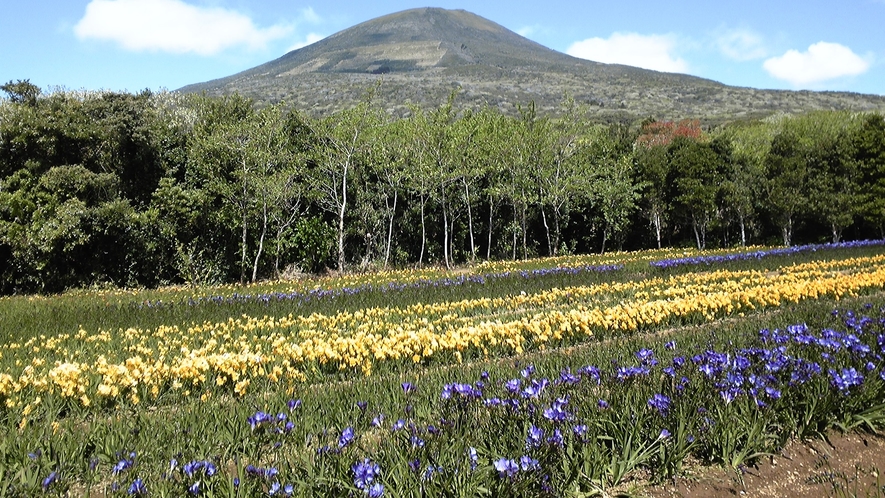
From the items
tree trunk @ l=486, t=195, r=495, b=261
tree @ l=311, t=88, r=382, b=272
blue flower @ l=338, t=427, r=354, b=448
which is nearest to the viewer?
blue flower @ l=338, t=427, r=354, b=448

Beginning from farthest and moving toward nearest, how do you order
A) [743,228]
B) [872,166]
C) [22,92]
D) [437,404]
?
[743,228] → [872,166] → [22,92] → [437,404]

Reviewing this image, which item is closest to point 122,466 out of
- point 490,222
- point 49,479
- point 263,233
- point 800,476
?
point 49,479

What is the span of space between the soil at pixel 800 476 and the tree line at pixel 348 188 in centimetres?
1613

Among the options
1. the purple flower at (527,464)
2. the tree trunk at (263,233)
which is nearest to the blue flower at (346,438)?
the purple flower at (527,464)

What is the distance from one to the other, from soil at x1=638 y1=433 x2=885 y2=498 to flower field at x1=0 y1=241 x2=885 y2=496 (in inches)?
4.5

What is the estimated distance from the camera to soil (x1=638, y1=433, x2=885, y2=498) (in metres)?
3.54

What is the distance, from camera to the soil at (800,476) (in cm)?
354

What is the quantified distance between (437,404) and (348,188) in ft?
60.5

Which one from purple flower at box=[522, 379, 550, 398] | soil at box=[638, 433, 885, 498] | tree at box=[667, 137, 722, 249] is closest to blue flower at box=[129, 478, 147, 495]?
purple flower at box=[522, 379, 550, 398]

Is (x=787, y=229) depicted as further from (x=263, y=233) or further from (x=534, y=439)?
(x=534, y=439)

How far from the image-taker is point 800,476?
3.78m

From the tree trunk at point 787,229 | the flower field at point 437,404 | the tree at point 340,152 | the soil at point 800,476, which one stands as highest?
the tree at point 340,152

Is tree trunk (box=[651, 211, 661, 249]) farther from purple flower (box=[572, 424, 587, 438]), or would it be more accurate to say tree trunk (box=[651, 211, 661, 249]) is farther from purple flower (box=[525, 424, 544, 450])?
purple flower (box=[525, 424, 544, 450])

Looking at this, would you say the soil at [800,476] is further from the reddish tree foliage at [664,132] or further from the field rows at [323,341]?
the reddish tree foliage at [664,132]
